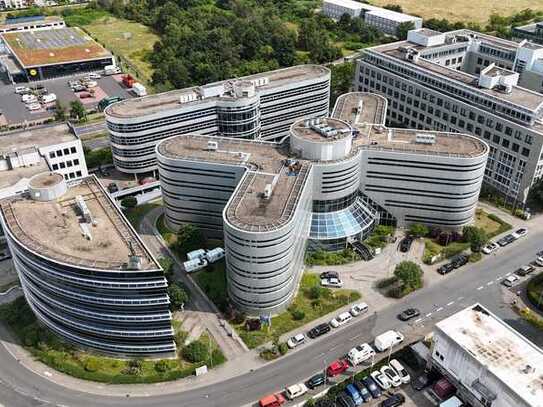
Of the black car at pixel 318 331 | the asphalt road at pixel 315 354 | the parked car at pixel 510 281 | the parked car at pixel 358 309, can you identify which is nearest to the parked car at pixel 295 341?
the asphalt road at pixel 315 354

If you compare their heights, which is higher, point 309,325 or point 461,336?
point 461,336

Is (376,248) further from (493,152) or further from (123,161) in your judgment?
(123,161)

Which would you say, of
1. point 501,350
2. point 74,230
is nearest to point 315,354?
point 501,350

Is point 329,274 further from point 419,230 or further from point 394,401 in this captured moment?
point 394,401

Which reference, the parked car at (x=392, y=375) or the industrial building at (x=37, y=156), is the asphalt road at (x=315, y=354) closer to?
the parked car at (x=392, y=375)

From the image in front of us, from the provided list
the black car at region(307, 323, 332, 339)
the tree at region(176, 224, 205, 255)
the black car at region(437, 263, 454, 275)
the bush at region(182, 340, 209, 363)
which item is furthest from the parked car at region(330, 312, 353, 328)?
the tree at region(176, 224, 205, 255)

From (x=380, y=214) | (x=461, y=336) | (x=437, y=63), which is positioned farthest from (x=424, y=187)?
(x=437, y=63)

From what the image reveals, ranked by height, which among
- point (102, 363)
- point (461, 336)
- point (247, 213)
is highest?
point (247, 213)
